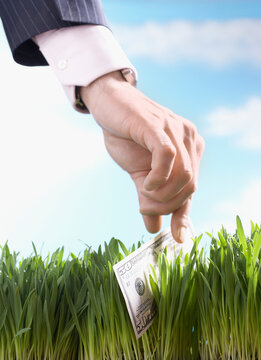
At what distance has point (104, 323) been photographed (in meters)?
1.08

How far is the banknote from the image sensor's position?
0.97m

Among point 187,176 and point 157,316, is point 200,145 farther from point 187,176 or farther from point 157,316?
point 157,316

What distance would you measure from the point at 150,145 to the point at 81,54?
0.35 m

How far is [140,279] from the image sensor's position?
1.03 m

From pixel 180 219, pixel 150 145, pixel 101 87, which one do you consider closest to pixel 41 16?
pixel 101 87

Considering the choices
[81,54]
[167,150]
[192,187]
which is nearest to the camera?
[167,150]

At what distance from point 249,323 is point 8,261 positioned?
67cm

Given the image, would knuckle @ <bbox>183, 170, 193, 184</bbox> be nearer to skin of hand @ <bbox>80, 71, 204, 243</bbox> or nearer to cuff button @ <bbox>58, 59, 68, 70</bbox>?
skin of hand @ <bbox>80, 71, 204, 243</bbox>

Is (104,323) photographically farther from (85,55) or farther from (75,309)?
(85,55)

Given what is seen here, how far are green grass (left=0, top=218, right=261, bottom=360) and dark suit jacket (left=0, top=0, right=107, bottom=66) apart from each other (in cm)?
59

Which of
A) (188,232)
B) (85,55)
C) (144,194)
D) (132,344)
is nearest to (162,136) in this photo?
(144,194)

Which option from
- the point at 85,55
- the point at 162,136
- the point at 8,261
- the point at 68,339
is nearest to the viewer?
the point at 162,136

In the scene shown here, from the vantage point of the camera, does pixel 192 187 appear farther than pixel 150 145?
Yes

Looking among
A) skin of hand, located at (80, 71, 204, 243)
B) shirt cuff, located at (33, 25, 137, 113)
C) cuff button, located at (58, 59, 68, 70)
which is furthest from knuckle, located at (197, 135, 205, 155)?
cuff button, located at (58, 59, 68, 70)
